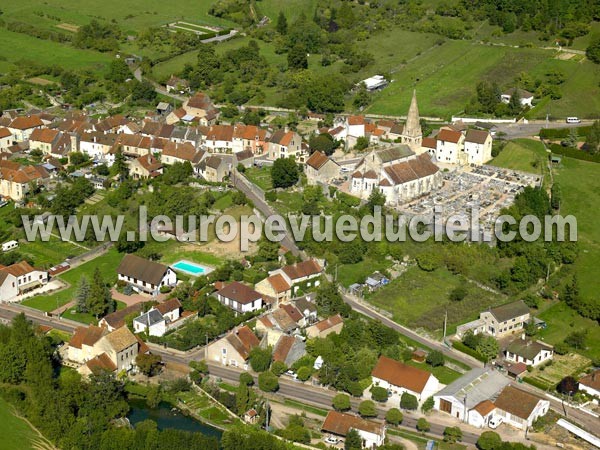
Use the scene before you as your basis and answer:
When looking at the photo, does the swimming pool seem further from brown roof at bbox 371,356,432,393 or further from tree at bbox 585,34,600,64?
tree at bbox 585,34,600,64

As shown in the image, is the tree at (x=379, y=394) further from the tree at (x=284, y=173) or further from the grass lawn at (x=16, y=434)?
the tree at (x=284, y=173)

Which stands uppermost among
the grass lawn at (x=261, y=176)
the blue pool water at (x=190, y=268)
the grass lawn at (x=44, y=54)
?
the grass lawn at (x=44, y=54)

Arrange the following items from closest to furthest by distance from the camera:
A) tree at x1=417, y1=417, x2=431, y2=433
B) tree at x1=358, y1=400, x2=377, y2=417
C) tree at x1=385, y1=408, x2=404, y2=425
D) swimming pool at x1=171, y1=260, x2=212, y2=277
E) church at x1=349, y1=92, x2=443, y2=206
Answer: tree at x1=417, y1=417, x2=431, y2=433 → tree at x1=385, y1=408, x2=404, y2=425 → tree at x1=358, y1=400, x2=377, y2=417 → swimming pool at x1=171, y1=260, x2=212, y2=277 → church at x1=349, y1=92, x2=443, y2=206

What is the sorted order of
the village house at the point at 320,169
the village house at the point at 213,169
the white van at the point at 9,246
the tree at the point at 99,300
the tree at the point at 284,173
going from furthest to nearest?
the village house at the point at 213,169
the village house at the point at 320,169
the tree at the point at 284,173
the white van at the point at 9,246
the tree at the point at 99,300

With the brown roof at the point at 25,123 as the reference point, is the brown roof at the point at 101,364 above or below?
below

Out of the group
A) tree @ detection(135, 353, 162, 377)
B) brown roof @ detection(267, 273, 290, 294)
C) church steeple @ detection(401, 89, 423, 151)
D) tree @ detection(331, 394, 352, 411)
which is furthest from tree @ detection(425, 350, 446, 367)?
church steeple @ detection(401, 89, 423, 151)

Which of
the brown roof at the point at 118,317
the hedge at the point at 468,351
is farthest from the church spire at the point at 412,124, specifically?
the brown roof at the point at 118,317

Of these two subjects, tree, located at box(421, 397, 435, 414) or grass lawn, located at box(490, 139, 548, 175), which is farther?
grass lawn, located at box(490, 139, 548, 175)
